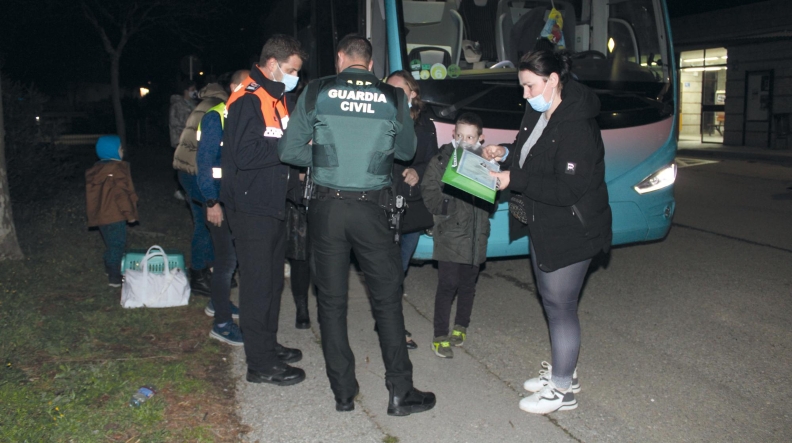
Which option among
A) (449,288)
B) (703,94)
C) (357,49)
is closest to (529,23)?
(449,288)

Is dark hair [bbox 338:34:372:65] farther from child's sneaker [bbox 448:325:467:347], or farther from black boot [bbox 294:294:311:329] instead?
black boot [bbox 294:294:311:329]

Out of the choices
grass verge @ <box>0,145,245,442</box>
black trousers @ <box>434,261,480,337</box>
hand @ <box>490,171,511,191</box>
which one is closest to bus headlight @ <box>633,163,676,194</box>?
black trousers @ <box>434,261,480,337</box>

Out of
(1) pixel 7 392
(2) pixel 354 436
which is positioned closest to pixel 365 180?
(2) pixel 354 436

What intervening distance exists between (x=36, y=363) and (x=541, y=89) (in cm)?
355

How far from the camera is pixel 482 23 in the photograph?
6762mm

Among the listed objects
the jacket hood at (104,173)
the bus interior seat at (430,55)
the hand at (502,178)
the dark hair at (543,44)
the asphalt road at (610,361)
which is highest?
the dark hair at (543,44)

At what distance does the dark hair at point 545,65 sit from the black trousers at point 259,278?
1695 mm

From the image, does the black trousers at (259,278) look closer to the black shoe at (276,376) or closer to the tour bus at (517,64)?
the black shoe at (276,376)

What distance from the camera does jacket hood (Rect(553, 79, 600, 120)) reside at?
12.2ft

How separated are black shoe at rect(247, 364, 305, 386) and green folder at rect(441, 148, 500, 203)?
62.6 inches

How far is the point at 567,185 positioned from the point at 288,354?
227 centimetres

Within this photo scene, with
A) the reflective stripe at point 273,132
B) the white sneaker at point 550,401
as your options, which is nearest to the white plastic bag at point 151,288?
the reflective stripe at point 273,132

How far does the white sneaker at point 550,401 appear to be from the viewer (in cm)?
409

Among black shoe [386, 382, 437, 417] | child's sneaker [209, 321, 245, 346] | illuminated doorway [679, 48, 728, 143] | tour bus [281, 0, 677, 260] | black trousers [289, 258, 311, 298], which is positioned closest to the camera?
black shoe [386, 382, 437, 417]
